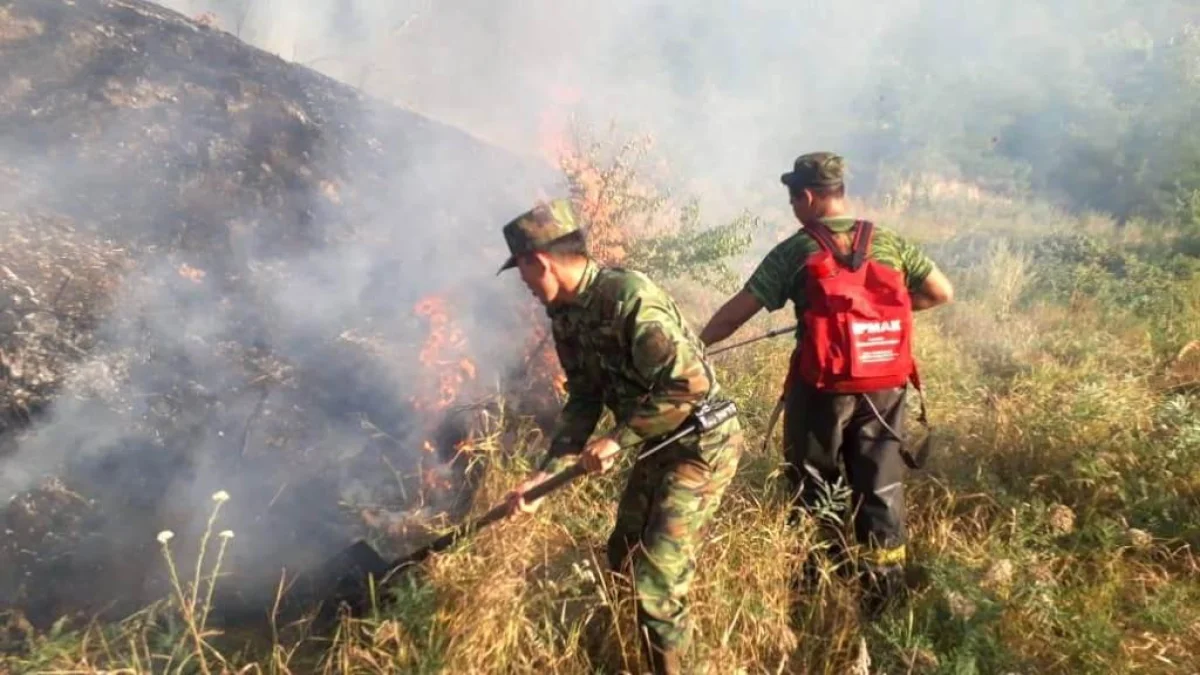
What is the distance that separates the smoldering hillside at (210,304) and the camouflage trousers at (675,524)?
143 centimetres

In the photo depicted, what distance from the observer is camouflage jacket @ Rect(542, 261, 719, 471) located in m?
2.30

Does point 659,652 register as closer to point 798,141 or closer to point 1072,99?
point 798,141

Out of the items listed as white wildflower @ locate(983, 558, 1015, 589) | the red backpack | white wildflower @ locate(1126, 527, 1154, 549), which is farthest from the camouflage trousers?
white wildflower @ locate(1126, 527, 1154, 549)

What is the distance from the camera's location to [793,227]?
460 inches

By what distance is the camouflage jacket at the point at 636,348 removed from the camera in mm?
2299

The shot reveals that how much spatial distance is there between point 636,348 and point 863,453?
4.16ft

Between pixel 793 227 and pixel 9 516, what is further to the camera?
pixel 793 227

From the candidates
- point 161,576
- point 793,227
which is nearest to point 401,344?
point 161,576

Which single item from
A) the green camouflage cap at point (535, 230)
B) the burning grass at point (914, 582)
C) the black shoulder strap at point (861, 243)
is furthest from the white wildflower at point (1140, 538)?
the green camouflage cap at point (535, 230)

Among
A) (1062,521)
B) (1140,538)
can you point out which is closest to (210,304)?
(1062,521)

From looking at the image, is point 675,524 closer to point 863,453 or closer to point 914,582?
point 863,453

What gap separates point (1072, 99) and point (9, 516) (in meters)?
19.7

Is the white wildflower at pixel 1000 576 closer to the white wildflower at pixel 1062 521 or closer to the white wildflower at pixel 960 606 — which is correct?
the white wildflower at pixel 960 606

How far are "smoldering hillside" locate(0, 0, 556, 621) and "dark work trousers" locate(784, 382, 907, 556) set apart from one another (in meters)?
1.67
